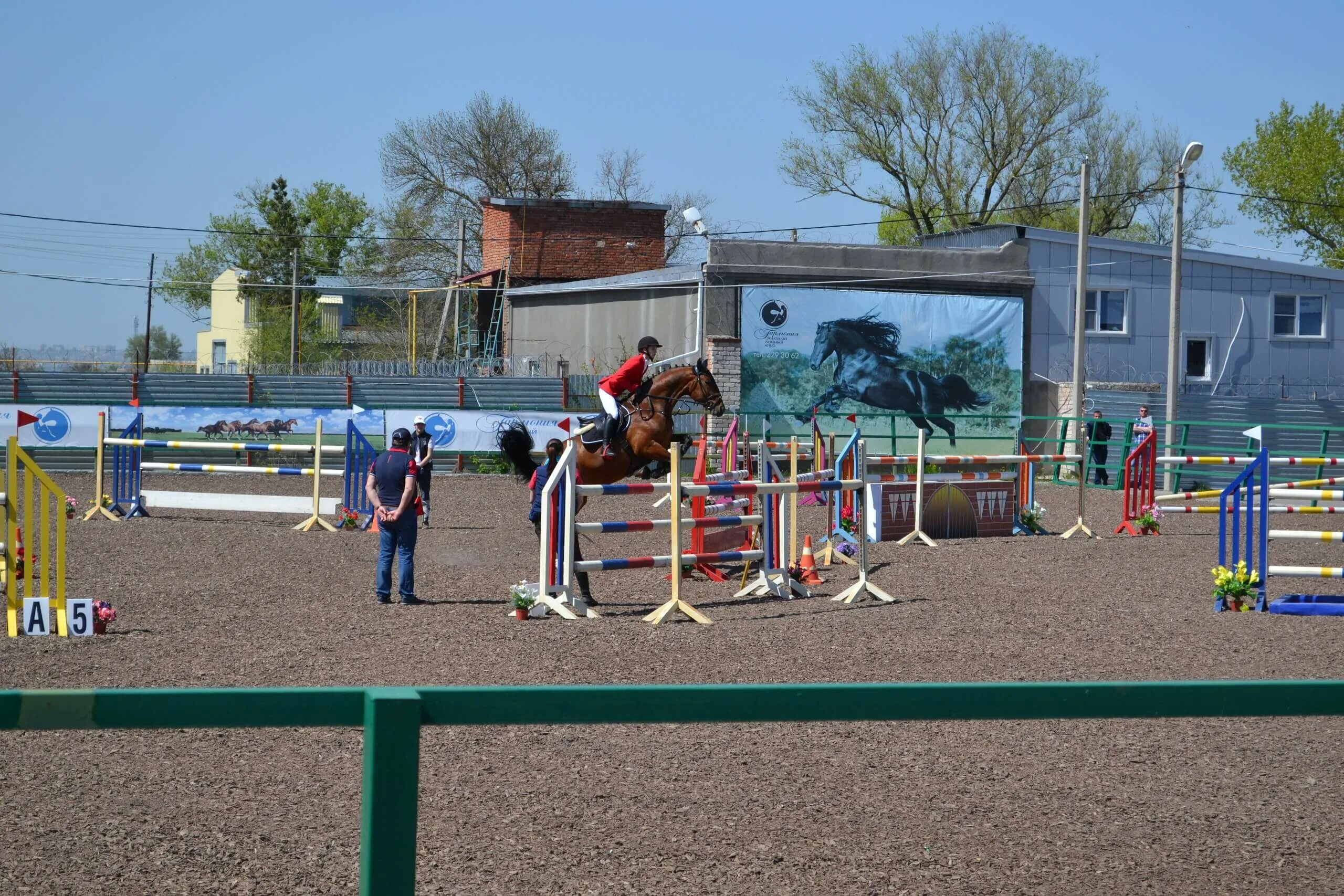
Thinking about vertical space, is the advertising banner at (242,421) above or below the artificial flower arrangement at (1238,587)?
above

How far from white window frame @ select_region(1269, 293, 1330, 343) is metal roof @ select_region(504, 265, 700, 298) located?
16.5m

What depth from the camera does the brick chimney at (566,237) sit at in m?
44.9

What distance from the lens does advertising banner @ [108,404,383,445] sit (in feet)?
86.3

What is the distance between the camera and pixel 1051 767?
6.09m

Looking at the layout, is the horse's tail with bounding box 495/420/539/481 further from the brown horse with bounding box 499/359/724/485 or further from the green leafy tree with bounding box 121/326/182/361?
the green leafy tree with bounding box 121/326/182/361

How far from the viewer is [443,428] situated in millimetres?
27312

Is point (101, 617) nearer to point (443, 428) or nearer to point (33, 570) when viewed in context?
point (33, 570)

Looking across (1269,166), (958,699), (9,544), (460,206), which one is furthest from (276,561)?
(1269,166)

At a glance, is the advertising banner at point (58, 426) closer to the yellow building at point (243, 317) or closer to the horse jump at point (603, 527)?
the horse jump at point (603, 527)

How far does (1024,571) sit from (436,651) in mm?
7192


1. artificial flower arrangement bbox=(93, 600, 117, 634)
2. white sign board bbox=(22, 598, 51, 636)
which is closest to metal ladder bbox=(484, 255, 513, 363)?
artificial flower arrangement bbox=(93, 600, 117, 634)

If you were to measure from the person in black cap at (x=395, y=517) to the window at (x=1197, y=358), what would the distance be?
29.5 metres

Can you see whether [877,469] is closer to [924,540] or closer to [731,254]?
[924,540]

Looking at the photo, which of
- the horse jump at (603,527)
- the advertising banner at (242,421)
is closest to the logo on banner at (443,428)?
the advertising banner at (242,421)
